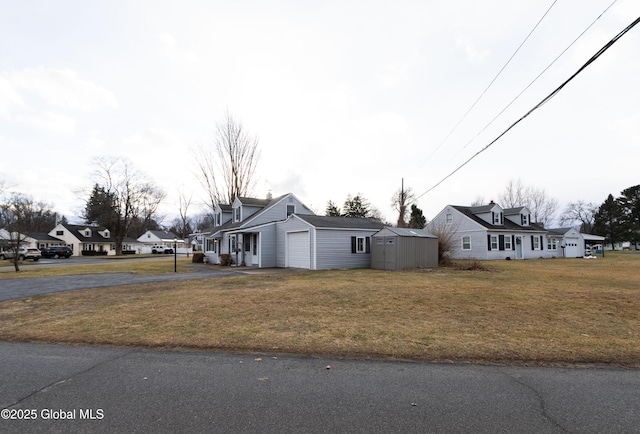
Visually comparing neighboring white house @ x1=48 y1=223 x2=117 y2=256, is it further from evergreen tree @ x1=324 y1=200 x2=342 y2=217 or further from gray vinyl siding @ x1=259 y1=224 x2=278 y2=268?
gray vinyl siding @ x1=259 y1=224 x2=278 y2=268

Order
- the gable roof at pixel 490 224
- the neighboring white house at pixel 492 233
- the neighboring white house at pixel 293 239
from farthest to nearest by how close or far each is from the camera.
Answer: the gable roof at pixel 490 224 < the neighboring white house at pixel 492 233 < the neighboring white house at pixel 293 239

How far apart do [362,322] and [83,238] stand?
64449 mm

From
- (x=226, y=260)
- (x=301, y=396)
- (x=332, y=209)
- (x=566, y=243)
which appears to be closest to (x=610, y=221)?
(x=566, y=243)

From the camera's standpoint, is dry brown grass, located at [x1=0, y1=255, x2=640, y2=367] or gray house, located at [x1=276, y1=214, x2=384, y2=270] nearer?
dry brown grass, located at [x1=0, y1=255, x2=640, y2=367]

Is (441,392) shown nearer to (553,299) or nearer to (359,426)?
(359,426)

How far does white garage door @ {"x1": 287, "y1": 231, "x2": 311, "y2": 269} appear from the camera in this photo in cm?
2080

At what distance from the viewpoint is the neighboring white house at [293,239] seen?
20.5 metres

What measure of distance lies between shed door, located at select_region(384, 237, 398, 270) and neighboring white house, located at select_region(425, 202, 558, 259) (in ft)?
38.9

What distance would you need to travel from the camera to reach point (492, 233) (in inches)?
1246

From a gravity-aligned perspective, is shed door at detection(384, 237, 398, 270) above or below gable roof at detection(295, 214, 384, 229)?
below

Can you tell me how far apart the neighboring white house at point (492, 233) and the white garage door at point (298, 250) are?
14.9 m

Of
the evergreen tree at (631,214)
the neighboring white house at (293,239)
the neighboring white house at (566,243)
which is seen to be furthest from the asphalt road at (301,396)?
the evergreen tree at (631,214)

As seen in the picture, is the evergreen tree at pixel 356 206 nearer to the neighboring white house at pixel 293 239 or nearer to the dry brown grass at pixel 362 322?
the neighboring white house at pixel 293 239

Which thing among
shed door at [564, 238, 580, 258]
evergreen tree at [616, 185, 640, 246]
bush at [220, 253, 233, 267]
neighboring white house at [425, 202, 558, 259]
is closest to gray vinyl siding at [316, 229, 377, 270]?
bush at [220, 253, 233, 267]
